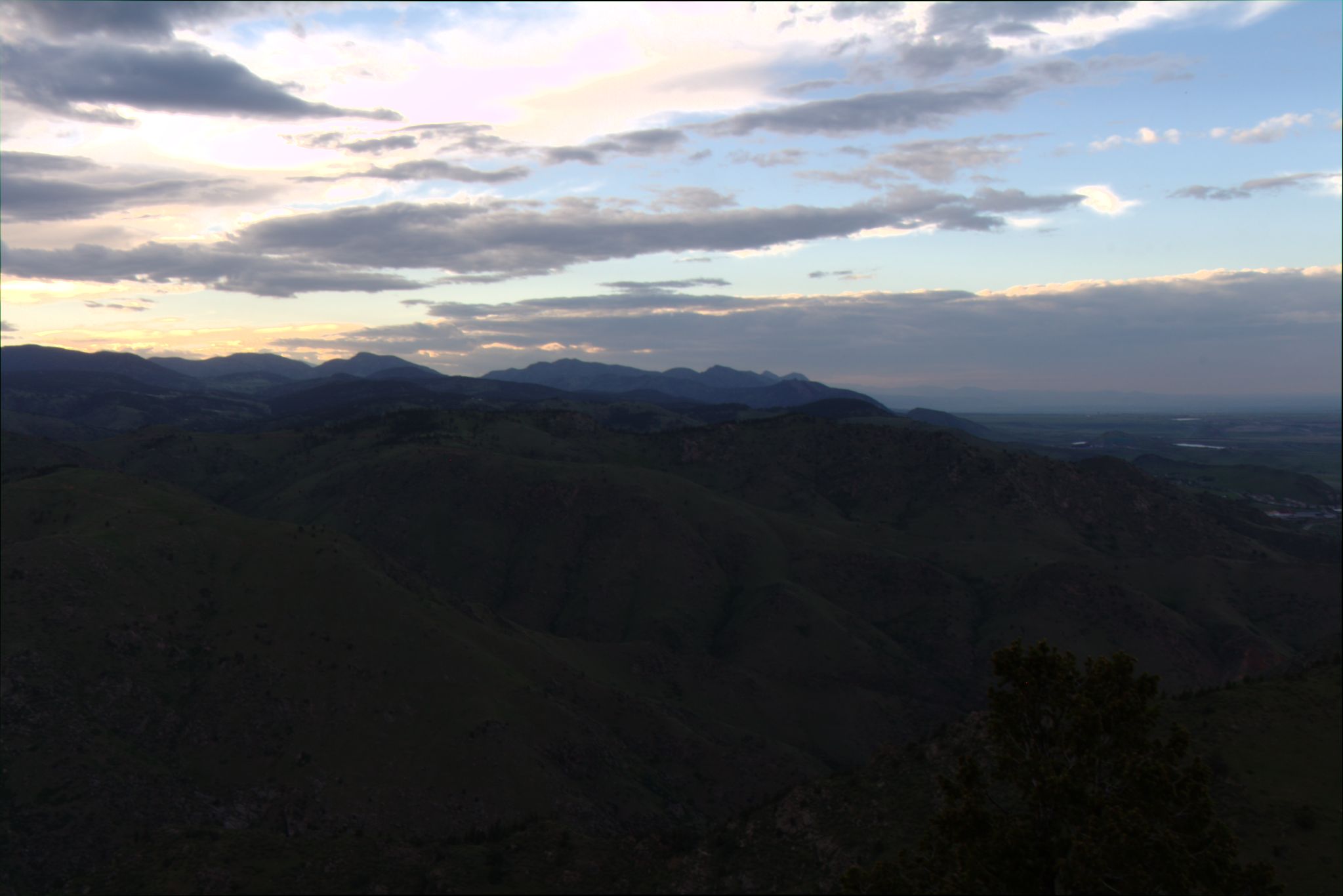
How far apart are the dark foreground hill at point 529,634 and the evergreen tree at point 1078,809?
75.0ft

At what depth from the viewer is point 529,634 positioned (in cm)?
10231

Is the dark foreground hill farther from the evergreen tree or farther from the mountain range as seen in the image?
the evergreen tree

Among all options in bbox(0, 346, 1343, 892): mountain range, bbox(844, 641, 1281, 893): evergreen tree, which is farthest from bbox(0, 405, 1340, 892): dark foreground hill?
bbox(844, 641, 1281, 893): evergreen tree

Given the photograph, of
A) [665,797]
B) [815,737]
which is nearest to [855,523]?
[815,737]

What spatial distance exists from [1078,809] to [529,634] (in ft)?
298

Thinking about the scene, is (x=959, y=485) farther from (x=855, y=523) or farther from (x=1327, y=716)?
(x=1327, y=716)

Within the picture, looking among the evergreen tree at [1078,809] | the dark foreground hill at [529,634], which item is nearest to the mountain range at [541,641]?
the dark foreground hill at [529,634]

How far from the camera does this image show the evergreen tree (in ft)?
53.2

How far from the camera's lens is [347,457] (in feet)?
632

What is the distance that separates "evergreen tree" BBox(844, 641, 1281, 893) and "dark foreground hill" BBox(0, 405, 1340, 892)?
75.0 feet

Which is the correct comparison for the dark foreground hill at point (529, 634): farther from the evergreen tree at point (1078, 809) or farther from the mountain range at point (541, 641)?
the evergreen tree at point (1078, 809)

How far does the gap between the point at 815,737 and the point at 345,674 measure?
2186 inches

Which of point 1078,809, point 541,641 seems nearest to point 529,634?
point 541,641

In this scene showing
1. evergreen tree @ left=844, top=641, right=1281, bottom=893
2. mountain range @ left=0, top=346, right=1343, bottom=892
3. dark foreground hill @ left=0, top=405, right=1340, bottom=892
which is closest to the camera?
evergreen tree @ left=844, top=641, right=1281, bottom=893
